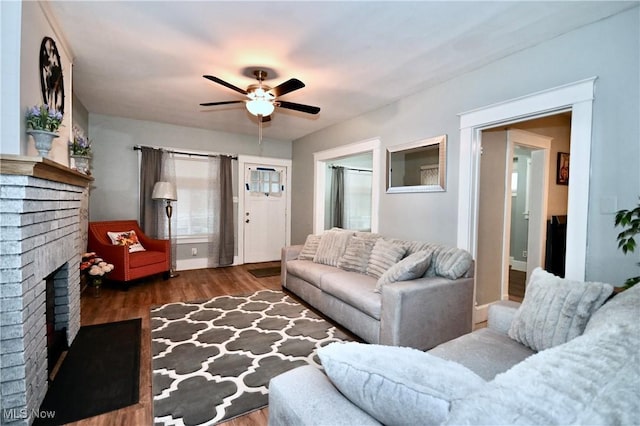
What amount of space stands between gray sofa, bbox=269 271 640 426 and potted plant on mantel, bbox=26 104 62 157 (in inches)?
77.6

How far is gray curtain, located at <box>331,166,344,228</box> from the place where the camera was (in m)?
7.30

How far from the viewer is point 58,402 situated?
5.98 feet

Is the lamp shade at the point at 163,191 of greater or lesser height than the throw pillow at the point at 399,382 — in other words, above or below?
above

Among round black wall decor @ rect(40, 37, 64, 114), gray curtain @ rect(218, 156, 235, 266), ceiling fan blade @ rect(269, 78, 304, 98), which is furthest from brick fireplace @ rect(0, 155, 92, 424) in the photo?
gray curtain @ rect(218, 156, 235, 266)

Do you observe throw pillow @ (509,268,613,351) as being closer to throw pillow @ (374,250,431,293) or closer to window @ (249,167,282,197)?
throw pillow @ (374,250,431,293)

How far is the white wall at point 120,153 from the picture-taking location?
4.55 m

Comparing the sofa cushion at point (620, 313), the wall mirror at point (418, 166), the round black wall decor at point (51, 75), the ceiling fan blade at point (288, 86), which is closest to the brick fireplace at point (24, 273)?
the round black wall decor at point (51, 75)

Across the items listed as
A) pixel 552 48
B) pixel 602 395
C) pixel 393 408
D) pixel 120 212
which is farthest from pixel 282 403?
pixel 120 212

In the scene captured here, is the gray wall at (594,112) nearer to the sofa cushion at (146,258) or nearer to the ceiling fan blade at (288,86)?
the ceiling fan blade at (288,86)

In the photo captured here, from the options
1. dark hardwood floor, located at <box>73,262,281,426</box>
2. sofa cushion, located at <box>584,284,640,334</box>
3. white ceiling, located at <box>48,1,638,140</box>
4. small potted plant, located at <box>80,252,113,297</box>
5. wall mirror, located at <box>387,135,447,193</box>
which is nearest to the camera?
sofa cushion, located at <box>584,284,640,334</box>

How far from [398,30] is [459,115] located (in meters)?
1.16

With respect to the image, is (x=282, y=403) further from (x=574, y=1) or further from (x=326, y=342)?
(x=574, y=1)

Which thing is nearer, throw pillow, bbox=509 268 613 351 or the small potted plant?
throw pillow, bbox=509 268 613 351

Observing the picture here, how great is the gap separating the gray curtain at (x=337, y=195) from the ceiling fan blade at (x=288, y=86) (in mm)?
4578
